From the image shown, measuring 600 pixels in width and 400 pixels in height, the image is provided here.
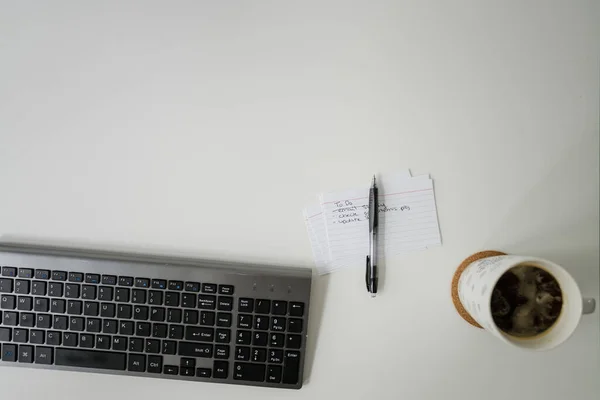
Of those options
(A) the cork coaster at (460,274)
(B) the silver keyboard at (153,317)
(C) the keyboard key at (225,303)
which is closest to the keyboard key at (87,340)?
(B) the silver keyboard at (153,317)

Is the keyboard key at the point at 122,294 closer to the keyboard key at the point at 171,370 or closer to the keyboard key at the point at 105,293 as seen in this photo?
the keyboard key at the point at 105,293

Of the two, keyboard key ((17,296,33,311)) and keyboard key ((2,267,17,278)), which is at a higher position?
keyboard key ((2,267,17,278))

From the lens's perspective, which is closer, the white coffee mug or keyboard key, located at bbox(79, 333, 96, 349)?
the white coffee mug

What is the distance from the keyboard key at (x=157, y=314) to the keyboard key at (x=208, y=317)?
2.4 inches

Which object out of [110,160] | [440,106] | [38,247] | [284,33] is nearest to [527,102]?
[440,106]

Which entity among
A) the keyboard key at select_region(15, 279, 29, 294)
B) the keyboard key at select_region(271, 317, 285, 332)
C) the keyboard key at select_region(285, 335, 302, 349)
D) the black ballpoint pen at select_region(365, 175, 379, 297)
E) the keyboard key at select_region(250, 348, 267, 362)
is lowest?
the keyboard key at select_region(250, 348, 267, 362)

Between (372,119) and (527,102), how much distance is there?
0.80 ft

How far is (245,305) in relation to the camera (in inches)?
26.7

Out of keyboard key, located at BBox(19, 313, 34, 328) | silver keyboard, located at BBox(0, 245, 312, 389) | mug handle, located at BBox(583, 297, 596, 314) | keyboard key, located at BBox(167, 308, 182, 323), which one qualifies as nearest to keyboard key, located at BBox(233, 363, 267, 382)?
silver keyboard, located at BBox(0, 245, 312, 389)

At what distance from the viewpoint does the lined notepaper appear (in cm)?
70

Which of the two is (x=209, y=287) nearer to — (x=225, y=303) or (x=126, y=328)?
(x=225, y=303)

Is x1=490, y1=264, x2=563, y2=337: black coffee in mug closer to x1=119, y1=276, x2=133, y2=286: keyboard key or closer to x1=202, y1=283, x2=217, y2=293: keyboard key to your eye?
x1=202, y1=283, x2=217, y2=293: keyboard key

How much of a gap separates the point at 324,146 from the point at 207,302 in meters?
0.30

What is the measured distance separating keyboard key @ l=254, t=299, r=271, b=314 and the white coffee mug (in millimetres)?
293
